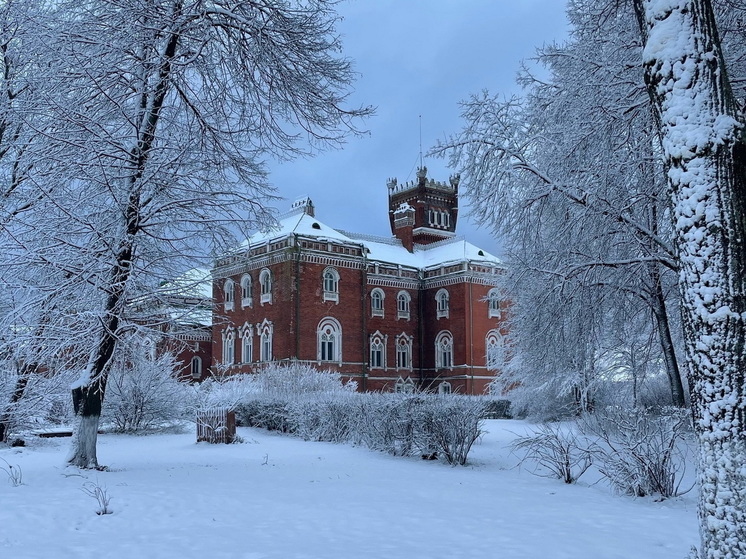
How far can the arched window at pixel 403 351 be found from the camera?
49438mm

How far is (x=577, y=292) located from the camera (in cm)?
1279

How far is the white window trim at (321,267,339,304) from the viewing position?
43719 millimetres

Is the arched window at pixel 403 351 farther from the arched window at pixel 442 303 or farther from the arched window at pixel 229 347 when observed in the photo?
the arched window at pixel 229 347

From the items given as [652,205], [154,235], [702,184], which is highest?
[652,205]

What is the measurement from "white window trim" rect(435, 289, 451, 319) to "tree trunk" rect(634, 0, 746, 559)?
44.2 metres

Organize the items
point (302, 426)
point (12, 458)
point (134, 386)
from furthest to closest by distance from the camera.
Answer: point (134, 386) < point (302, 426) < point (12, 458)

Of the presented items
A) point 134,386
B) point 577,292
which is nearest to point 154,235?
point 577,292

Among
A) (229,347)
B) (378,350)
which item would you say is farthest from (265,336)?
(378,350)

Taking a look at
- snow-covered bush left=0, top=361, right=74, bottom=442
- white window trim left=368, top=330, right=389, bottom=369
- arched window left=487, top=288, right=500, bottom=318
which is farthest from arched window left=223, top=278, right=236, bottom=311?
snow-covered bush left=0, top=361, right=74, bottom=442

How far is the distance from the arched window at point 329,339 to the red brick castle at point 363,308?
0.07 metres

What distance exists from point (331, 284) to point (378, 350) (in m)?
7.00

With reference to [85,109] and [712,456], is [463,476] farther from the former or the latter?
[85,109]

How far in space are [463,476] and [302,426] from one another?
27.5 ft

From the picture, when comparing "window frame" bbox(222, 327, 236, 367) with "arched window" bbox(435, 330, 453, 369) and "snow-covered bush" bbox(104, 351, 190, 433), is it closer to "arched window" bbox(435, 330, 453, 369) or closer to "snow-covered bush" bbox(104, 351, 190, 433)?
"arched window" bbox(435, 330, 453, 369)
